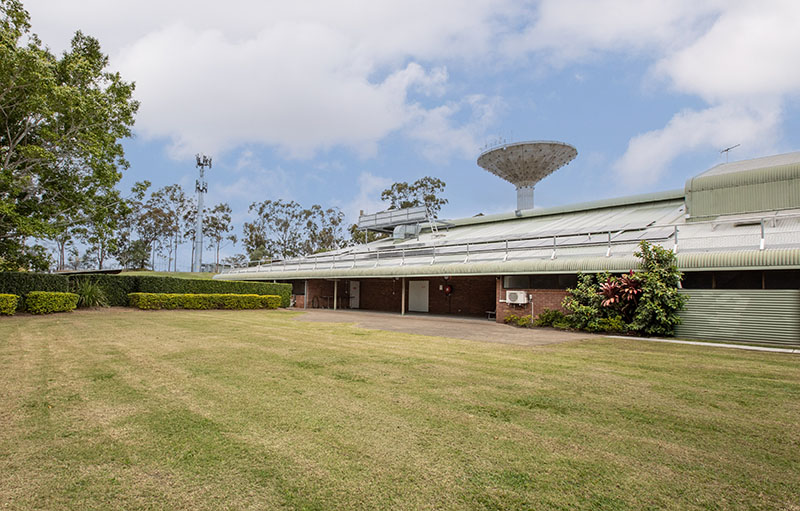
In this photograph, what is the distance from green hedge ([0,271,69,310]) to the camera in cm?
1395

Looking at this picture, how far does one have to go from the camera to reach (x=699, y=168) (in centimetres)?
2000

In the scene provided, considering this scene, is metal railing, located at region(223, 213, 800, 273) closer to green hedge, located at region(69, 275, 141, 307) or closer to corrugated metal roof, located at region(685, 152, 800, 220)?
corrugated metal roof, located at region(685, 152, 800, 220)

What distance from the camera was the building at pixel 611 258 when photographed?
10.6 m

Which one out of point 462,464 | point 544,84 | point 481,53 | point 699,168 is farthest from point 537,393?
point 699,168

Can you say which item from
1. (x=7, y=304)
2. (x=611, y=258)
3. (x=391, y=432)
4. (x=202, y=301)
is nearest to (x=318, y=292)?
(x=202, y=301)

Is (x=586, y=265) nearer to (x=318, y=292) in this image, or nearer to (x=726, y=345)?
(x=726, y=345)

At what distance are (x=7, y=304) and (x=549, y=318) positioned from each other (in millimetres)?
16754

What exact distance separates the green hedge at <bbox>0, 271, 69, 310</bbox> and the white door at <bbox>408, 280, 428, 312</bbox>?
14.7 meters

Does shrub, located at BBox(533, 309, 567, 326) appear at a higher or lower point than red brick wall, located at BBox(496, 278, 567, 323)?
lower

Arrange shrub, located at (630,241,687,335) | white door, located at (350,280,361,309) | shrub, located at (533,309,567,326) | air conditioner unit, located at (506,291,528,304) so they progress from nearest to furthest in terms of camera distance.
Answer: shrub, located at (630,241,687,335) → shrub, located at (533,309,567,326) → air conditioner unit, located at (506,291,528,304) → white door, located at (350,280,361,309)

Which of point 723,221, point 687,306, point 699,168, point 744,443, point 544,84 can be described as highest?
point 544,84

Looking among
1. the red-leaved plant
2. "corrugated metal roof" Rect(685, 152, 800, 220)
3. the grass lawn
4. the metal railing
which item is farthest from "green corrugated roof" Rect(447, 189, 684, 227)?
the grass lawn

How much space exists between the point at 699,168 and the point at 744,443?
67.4 feet

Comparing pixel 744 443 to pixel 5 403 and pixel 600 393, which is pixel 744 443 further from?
pixel 5 403
